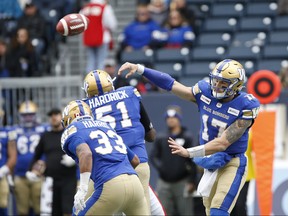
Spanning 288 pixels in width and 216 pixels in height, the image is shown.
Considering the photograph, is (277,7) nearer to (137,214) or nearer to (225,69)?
(225,69)

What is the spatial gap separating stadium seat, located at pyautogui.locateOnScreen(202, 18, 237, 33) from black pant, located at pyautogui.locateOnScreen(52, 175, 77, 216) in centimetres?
430

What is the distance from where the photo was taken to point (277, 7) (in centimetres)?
1591

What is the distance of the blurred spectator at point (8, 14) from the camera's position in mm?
15887

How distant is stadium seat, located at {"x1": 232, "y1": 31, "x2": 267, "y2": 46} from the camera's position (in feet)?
49.9

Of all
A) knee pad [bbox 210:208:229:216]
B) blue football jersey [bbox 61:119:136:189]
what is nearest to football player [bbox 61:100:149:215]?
blue football jersey [bbox 61:119:136:189]

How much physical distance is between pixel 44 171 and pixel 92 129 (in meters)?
4.57

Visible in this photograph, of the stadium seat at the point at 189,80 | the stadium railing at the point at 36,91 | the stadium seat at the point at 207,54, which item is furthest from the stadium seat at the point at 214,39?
the stadium railing at the point at 36,91

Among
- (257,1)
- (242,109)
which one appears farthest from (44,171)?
(257,1)

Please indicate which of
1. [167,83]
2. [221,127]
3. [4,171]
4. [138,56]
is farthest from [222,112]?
[138,56]

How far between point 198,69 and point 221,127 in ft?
18.0

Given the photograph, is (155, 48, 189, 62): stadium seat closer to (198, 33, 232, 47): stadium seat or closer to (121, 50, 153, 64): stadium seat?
(121, 50, 153, 64): stadium seat

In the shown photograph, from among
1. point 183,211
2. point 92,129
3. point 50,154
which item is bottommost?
point 183,211

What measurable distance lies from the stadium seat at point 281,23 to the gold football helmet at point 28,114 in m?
4.54

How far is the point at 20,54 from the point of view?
47.6ft
